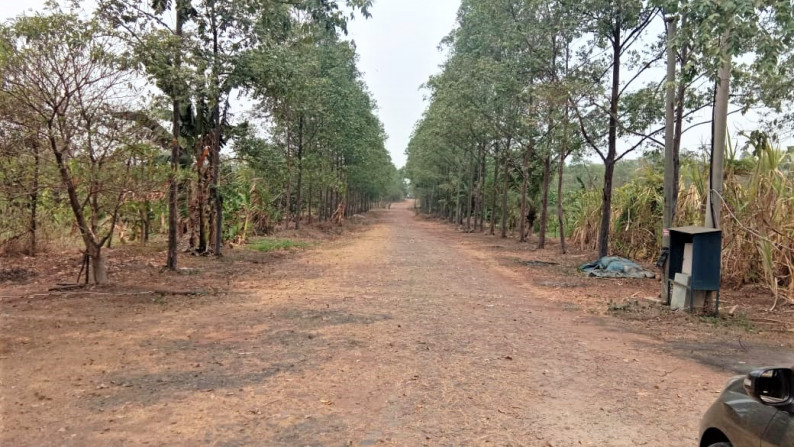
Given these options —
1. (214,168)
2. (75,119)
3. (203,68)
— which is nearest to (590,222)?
(214,168)

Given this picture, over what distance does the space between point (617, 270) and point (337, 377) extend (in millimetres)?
10551

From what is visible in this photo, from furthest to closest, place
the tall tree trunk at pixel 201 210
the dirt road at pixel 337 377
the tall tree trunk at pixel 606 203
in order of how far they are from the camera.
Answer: the tall tree trunk at pixel 606 203 → the tall tree trunk at pixel 201 210 → the dirt road at pixel 337 377

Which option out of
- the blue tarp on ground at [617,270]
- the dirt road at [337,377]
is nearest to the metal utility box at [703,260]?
the dirt road at [337,377]

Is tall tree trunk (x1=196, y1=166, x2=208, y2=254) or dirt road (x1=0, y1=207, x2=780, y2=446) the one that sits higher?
tall tree trunk (x1=196, y1=166, x2=208, y2=254)

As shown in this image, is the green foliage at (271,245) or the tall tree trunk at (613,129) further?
the green foliage at (271,245)

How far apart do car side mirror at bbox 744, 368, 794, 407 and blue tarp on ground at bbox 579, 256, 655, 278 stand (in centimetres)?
1160

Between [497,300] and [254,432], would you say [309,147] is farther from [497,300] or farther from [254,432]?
[254,432]

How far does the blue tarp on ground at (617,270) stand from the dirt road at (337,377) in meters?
5.16

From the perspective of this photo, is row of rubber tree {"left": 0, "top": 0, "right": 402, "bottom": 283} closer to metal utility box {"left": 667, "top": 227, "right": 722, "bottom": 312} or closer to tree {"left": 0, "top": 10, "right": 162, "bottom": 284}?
tree {"left": 0, "top": 10, "right": 162, "bottom": 284}

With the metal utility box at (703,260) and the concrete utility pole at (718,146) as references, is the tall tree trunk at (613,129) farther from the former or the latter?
the metal utility box at (703,260)

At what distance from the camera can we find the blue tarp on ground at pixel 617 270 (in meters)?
13.6

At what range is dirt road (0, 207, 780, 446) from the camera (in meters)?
4.17

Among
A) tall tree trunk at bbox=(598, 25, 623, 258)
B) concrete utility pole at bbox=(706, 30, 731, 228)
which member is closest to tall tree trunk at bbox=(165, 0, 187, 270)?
concrete utility pole at bbox=(706, 30, 731, 228)

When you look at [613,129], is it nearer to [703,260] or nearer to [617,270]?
[617,270]
